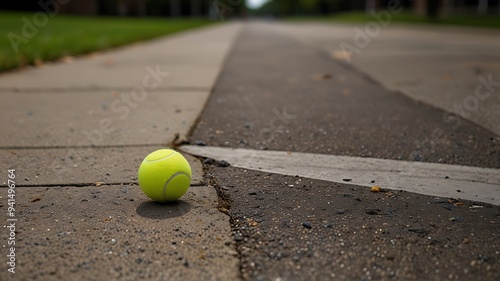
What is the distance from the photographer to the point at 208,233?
2.16m

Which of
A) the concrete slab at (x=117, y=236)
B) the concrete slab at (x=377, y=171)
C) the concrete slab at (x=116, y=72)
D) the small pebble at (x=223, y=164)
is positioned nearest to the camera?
the concrete slab at (x=117, y=236)

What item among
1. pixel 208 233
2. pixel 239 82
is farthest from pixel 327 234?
pixel 239 82

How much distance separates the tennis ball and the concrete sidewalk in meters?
0.07

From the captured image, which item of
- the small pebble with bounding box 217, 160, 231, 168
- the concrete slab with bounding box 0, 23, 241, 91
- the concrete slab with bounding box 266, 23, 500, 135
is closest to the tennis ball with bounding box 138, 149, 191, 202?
the small pebble with bounding box 217, 160, 231, 168

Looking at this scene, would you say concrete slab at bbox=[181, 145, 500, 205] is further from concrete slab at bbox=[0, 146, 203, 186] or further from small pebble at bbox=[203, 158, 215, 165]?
concrete slab at bbox=[0, 146, 203, 186]

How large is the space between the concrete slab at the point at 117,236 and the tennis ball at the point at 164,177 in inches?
2.6

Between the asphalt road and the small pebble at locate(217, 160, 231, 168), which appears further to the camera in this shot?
the small pebble at locate(217, 160, 231, 168)

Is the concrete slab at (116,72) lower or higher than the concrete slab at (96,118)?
lower

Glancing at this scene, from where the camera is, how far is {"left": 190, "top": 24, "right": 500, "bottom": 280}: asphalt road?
192cm

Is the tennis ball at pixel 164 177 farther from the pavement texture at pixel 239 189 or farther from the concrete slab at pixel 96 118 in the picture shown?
the concrete slab at pixel 96 118

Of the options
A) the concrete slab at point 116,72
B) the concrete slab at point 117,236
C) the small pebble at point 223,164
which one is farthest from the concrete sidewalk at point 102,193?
the concrete slab at point 116,72

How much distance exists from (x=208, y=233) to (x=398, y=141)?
2016mm

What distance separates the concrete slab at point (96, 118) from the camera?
144 inches

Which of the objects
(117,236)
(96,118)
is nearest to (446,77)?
(96,118)
